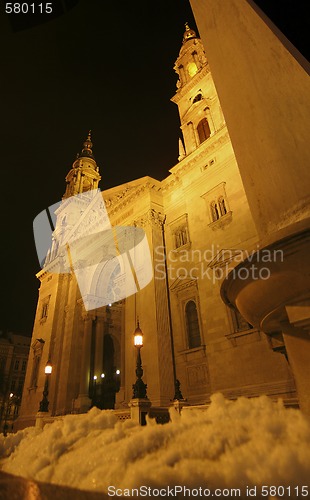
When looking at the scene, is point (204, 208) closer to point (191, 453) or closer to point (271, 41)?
point (271, 41)

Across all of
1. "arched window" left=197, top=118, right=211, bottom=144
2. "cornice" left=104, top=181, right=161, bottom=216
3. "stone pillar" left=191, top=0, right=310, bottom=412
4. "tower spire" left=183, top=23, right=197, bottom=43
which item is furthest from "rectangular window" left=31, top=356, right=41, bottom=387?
"tower spire" left=183, top=23, right=197, bottom=43

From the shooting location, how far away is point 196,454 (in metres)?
1.46

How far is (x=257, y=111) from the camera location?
10.0 ft

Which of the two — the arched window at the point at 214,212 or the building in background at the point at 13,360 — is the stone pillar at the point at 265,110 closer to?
the arched window at the point at 214,212

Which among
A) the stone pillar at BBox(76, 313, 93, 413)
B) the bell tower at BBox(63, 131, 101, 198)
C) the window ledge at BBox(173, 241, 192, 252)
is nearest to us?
the window ledge at BBox(173, 241, 192, 252)

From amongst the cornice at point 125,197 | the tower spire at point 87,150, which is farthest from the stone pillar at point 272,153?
the tower spire at point 87,150

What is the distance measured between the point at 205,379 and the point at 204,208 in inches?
363

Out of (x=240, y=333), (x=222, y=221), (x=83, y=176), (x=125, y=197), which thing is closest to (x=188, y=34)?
(x=125, y=197)

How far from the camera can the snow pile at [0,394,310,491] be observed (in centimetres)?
124

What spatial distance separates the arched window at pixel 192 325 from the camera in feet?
47.3

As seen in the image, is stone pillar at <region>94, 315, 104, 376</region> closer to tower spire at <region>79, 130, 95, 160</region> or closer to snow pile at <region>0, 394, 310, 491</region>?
snow pile at <region>0, 394, 310, 491</region>

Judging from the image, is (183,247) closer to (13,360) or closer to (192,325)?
(192,325)

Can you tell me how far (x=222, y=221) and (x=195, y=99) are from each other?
1239 cm

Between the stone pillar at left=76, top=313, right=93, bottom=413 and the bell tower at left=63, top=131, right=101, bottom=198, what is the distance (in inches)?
661
